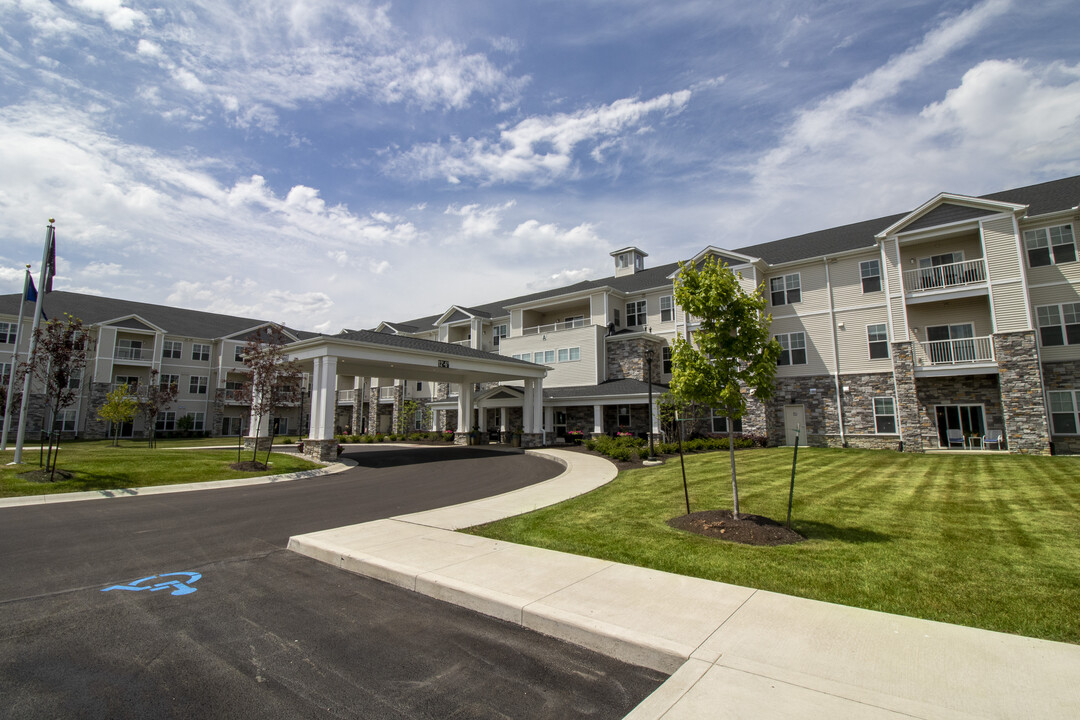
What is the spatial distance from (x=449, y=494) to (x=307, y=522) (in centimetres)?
419

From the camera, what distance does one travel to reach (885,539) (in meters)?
7.57

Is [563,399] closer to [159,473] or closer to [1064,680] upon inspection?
[159,473]

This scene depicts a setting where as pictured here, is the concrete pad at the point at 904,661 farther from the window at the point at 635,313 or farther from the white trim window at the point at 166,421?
the white trim window at the point at 166,421

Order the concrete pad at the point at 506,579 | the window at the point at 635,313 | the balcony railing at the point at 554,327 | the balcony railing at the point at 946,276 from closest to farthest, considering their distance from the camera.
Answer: the concrete pad at the point at 506,579 < the balcony railing at the point at 946,276 < the window at the point at 635,313 < the balcony railing at the point at 554,327

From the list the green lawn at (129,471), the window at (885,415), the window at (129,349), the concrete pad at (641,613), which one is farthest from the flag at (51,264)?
the window at (885,415)

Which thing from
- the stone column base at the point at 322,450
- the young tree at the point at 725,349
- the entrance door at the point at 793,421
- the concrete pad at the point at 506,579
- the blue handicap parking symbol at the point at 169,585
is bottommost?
the blue handicap parking symbol at the point at 169,585

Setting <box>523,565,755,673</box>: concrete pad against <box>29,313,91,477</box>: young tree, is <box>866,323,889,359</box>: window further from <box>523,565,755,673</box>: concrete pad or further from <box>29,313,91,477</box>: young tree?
<box>29,313,91,477</box>: young tree

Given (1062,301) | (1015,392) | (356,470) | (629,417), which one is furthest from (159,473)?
(1062,301)

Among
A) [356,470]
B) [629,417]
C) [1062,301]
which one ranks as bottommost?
[356,470]

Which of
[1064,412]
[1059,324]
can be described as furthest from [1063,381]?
[1059,324]

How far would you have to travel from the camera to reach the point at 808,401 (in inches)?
1035

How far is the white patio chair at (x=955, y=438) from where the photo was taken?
22.1 meters

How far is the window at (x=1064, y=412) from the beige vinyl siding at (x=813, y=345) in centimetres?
813

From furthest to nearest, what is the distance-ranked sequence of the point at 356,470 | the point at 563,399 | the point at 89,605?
the point at 563,399, the point at 356,470, the point at 89,605
